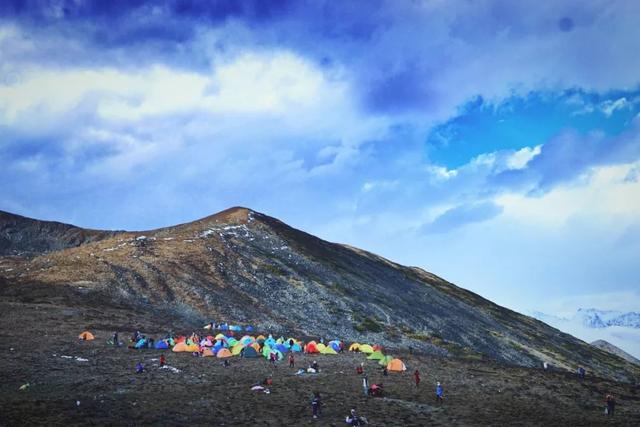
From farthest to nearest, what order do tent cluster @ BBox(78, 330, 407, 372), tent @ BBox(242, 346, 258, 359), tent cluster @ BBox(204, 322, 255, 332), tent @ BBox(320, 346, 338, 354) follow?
tent cluster @ BBox(204, 322, 255, 332)
tent @ BBox(320, 346, 338, 354)
tent @ BBox(242, 346, 258, 359)
tent cluster @ BBox(78, 330, 407, 372)

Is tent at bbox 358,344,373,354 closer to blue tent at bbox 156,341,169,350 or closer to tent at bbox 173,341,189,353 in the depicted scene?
tent at bbox 173,341,189,353

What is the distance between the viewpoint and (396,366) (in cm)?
4925

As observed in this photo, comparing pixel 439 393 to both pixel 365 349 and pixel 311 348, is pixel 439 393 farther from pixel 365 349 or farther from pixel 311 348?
pixel 311 348

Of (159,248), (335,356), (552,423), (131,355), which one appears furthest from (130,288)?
(552,423)

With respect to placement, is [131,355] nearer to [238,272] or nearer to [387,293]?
[238,272]

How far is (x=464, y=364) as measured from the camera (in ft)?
178

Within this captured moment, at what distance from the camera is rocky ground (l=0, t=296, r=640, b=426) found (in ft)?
108

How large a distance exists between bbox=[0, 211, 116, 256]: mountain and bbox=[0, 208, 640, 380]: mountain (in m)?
44.3

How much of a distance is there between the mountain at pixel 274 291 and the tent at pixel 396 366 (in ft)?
78.9

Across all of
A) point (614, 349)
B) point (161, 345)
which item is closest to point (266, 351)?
point (161, 345)

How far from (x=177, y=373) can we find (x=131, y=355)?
734cm

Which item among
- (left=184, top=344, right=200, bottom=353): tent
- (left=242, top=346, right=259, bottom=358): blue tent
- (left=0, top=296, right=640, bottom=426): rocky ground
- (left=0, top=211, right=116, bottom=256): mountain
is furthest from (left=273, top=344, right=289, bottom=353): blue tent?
(left=0, top=211, right=116, bottom=256): mountain

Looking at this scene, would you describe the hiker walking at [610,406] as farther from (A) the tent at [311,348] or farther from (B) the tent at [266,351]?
(B) the tent at [266,351]

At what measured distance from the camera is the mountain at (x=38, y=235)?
499 ft
